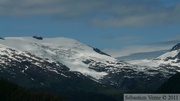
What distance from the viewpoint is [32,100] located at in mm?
191750

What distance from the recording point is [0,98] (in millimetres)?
189000

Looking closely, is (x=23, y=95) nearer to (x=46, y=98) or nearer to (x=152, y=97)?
(x=46, y=98)

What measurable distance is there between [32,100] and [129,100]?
460 ft

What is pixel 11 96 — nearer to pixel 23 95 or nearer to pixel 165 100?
pixel 23 95

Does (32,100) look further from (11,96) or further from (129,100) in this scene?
(129,100)

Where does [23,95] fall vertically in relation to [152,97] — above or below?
above

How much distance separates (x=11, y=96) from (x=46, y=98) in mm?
11570

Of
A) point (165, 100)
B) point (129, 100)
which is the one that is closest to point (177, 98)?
point (165, 100)

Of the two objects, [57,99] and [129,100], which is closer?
[129,100]

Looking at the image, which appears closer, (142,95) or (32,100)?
(142,95)

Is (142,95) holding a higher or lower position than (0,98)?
lower

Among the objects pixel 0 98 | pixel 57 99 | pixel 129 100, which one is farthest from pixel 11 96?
pixel 129 100

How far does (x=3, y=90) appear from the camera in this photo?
193 meters

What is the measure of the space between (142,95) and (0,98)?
5523 inches
